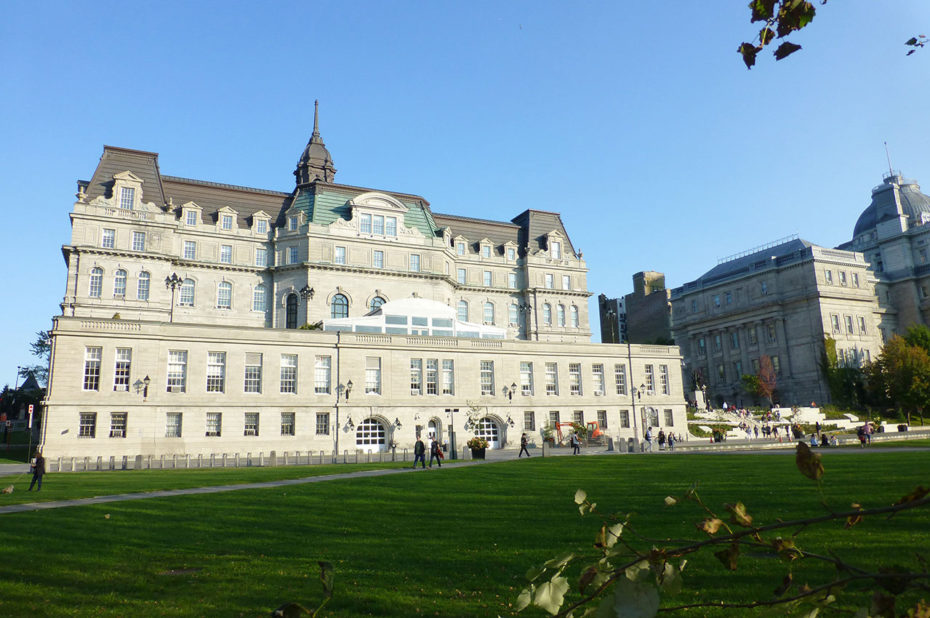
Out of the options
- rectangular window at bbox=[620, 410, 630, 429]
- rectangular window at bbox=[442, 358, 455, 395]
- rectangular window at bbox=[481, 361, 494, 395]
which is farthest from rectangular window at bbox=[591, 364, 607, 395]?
rectangular window at bbox=[442, 358, 455, 395]

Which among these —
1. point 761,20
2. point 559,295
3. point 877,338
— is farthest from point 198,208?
point 877,338

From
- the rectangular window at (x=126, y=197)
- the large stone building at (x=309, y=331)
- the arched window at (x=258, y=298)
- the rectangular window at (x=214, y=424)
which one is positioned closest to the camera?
the large stone building at (x=309, y=331)

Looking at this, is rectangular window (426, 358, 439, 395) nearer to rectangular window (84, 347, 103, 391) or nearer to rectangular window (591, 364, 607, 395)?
rectangular window (591, 364, 607, 395)

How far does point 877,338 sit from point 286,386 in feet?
289

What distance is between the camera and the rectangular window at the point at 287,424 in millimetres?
48531

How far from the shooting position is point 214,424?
46.6 m

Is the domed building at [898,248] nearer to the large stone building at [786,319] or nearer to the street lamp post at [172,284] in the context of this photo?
the large stone building at [786,319]

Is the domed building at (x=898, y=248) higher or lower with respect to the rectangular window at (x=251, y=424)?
higher

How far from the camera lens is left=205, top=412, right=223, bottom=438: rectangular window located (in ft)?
152

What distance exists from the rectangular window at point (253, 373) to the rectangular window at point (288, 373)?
5.67ft

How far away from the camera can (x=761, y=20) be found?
102 inches

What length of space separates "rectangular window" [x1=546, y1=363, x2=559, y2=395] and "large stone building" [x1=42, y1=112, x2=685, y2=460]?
17cm

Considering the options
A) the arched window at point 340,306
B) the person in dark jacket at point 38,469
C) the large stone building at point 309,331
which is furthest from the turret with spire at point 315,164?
the person in dark jacket at point 38,469

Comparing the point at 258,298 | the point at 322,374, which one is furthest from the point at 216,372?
the point at 258,298
